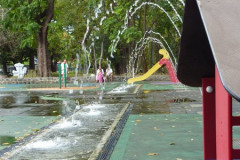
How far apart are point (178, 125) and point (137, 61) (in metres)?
34.9

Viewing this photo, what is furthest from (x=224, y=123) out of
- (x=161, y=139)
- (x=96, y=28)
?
(x=96, y=28)

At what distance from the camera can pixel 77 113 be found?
38.3 feet

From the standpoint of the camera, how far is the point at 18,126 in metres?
9.50

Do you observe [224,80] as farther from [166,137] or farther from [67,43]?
[67,43]

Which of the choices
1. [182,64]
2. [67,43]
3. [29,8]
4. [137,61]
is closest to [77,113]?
[182,64]

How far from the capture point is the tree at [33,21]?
115 feet

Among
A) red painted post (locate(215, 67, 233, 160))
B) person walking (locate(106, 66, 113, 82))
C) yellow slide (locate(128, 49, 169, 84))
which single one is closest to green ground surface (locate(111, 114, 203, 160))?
red painted post (locate(215, 67, 233, 160))

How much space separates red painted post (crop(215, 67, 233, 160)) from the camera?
3297 millimetres

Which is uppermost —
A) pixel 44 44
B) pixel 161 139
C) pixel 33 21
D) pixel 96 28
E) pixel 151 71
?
pixel 96 28

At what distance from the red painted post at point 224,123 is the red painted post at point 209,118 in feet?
2.92

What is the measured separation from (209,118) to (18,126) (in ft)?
19.4

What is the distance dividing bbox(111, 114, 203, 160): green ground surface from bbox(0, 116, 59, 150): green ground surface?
6.57 feet

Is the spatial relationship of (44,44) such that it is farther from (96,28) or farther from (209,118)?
(209,118)

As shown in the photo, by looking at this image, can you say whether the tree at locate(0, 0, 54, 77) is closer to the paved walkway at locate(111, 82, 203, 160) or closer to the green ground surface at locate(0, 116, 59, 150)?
the green ground surface at locate(0, 116, 59, 150)
